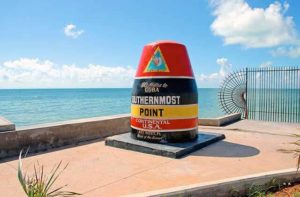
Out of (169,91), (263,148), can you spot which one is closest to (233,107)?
(263,148)

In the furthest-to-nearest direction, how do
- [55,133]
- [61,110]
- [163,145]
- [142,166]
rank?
[61,110] < [55,133] < [163,145] < [142,166]

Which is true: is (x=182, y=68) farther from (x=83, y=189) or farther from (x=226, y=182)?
(x=83, y=189)

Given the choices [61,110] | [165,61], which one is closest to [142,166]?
[165,61]

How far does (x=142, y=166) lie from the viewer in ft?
18.5

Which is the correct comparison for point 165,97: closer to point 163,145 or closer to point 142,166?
point 163,145

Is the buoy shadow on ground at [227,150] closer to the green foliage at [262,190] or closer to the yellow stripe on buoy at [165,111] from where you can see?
the yellow stripe on buoy at [165,111]

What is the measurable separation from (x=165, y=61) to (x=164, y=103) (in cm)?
104

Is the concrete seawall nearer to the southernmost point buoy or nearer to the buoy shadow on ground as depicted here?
the southernmost point buoy

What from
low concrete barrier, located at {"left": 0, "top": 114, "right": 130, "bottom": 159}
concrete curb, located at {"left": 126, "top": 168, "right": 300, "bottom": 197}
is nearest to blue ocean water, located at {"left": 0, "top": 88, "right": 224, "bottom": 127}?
low concrete barrier, located at {"left": 0, "top": 114, "right": 130, "bottom": 159}

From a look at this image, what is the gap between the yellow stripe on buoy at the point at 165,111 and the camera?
689 centimetres

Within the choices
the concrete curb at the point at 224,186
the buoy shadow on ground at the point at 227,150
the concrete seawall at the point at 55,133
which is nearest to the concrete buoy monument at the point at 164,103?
the buoy shadow on ground at the point at 227,150

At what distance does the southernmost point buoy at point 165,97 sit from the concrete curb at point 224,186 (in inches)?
105

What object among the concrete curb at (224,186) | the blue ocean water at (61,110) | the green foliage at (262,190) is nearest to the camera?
the concrete curb at (224,186)

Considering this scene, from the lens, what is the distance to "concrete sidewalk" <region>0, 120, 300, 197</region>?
4.62 m
